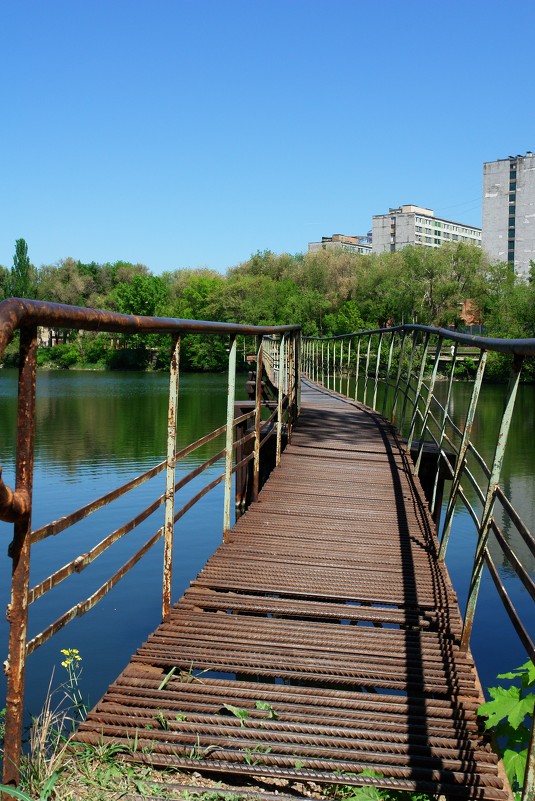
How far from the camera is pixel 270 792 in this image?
2.14m

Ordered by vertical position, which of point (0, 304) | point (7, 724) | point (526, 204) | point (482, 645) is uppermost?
point (526, 204)

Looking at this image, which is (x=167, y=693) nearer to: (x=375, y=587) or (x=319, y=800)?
(x=319, y=800)

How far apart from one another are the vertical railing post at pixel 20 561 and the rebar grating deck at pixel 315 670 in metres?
0.45

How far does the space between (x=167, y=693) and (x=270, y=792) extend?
588mm

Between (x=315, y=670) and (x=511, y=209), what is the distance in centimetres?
9122

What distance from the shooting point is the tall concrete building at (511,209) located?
84.8 metres

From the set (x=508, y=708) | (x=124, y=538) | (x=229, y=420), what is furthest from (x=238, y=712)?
(x=124, y=538)

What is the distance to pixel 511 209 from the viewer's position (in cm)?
8744

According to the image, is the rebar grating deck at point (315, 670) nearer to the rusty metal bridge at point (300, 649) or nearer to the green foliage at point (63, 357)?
the rusty metal bridge at point (300, 649)

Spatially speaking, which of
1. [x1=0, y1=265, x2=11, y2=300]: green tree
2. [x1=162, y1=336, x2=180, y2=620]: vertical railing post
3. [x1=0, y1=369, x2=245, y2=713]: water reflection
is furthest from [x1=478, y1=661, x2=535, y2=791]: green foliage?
[x1=0, y1=265, x2=11, y2=300]: green tree

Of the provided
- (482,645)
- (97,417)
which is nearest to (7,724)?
(482,645)

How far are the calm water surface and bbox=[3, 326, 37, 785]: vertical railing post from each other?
559cm

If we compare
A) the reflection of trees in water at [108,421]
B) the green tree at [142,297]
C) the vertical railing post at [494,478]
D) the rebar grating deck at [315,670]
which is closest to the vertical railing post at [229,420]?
the rebar grating deck at [315,670]

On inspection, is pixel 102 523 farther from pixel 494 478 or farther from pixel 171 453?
pixel 494 478
